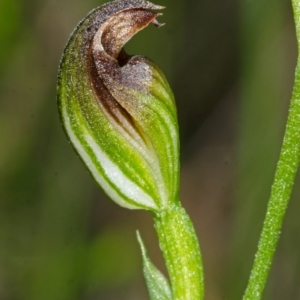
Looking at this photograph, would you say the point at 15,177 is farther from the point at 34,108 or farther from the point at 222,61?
the point at 222,61

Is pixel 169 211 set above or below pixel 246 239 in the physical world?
above

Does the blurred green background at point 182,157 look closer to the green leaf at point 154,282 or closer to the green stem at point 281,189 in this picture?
the green leaf at point 154,282

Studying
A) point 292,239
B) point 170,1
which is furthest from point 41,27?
point 292,239

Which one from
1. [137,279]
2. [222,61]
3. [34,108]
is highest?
[222,61]

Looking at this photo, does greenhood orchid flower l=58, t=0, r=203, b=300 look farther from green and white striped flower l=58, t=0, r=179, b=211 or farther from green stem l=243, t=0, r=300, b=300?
green stem l=243, t=0, r=300, b=300

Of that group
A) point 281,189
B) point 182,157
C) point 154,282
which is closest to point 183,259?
point 154,282

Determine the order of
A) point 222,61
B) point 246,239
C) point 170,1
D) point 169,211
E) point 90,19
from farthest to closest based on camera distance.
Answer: point 222,61, point 170,1, point 246,239, point 169,211, point 90,19

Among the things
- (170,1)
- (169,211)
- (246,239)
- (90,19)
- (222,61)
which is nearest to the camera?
(90,19)
